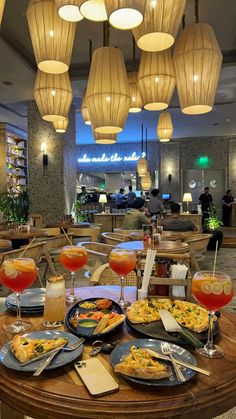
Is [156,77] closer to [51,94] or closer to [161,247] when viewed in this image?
[51,94]

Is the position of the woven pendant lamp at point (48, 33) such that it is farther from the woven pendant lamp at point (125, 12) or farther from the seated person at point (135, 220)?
the seated person at point (135, 220)

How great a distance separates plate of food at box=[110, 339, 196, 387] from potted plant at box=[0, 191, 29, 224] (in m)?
7.34

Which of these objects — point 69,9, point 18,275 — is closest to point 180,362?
point 18,275

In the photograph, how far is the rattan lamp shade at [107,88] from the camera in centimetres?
176

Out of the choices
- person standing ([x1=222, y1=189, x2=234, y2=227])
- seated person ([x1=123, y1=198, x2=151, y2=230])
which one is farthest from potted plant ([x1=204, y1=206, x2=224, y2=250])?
person standing ([x1=222, y1=189, x2=234, y2=227])

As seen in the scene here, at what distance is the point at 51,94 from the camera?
240 centimetres

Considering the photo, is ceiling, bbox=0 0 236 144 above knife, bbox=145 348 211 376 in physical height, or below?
above

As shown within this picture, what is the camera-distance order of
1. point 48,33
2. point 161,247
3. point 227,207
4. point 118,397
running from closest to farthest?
point 118,397
point 48,33
point 161,247
point 227,207

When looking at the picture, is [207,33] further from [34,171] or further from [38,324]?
[34,171]

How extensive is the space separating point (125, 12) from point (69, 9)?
1.33ft

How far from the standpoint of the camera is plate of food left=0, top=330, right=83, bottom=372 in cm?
91

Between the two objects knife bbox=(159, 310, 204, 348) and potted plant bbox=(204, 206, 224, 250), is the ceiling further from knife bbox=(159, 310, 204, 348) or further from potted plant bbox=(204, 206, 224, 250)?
knife bbox=(159, 310, 204, 348)

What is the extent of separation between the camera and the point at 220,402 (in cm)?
81

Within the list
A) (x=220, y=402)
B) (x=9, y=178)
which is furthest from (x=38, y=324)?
(x=9, y=178)
